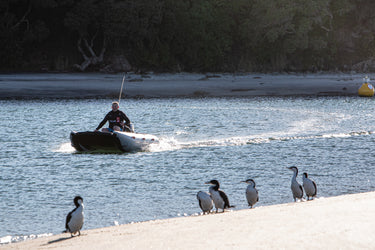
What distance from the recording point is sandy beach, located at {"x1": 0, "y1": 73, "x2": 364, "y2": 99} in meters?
42.9

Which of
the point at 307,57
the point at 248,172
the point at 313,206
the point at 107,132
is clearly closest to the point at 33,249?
the point at 313,206

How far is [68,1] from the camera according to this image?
53.5 meters

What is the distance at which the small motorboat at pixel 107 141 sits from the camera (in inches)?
768

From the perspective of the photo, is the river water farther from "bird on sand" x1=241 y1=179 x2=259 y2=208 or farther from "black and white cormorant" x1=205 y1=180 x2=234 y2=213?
"black and white cormorant" x1=205 y1=180 x2=234 y2=213

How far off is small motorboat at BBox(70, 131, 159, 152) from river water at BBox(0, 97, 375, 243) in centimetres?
27

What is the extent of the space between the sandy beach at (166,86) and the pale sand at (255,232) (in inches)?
1299

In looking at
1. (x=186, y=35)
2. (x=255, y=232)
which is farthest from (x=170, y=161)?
(x=186, y=35)

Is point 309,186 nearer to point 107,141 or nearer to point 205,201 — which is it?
point 205,201

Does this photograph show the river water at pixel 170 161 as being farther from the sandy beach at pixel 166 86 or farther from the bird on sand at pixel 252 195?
the sandy beach at pixel 166 86

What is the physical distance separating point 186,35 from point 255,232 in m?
51.6

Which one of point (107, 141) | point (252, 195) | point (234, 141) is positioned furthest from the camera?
point (234, 141)

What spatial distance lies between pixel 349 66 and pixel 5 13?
35.1 metres

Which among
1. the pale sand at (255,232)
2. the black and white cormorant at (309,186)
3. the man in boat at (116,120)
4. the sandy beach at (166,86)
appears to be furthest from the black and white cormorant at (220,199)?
the sandy beach at (166,86)

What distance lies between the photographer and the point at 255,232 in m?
7.84
